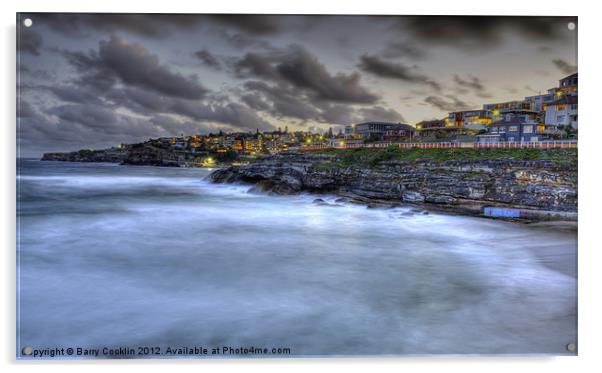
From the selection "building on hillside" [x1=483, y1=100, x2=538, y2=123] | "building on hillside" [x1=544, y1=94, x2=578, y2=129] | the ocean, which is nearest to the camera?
the ocean

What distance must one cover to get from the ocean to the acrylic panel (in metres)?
0.02

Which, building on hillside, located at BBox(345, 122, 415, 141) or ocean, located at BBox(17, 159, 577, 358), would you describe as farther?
building on hillside, located at BBox(345, 122, 415, 141)

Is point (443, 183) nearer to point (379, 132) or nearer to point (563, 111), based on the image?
point (379, 132)

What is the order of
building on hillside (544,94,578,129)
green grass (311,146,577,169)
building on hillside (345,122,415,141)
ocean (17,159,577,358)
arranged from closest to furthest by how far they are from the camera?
ocean (17,159,577,358), building on hillside (544,94,578,129), green grass (311,146,577,169), building on hillside (345,122,415,141)

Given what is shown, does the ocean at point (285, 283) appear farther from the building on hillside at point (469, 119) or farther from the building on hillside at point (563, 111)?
the building on hillside at point (469, 119)

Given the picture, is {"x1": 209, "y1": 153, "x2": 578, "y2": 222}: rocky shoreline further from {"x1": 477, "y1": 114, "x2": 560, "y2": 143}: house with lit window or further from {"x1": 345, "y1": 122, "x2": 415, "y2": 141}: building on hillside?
{"x1": 477, "y1": 114, "x2": 560, "y2": 143}: house with lit window

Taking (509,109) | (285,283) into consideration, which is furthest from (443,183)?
(285,283)

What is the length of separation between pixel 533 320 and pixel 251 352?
265 centimetres

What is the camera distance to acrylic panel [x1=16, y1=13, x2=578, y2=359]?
3244 mm

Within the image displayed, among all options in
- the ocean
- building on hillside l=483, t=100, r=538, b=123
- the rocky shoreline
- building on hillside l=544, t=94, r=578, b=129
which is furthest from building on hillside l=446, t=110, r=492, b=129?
the ocean

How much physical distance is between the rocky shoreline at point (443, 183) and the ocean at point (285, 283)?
1.44ft

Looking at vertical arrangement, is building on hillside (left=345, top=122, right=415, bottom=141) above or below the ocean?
above

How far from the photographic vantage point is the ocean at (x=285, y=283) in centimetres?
318
